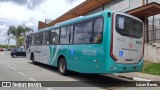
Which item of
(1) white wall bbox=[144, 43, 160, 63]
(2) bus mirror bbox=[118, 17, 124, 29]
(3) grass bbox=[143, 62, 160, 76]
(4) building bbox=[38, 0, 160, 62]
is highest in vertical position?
(4) building bbox=[38, 0, 160, 62]

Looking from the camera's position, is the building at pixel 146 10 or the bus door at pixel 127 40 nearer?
the bus door at pixel 127 40

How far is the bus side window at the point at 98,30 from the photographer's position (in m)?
10.1

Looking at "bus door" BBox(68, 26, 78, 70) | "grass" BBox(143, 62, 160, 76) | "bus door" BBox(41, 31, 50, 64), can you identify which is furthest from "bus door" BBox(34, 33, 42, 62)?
"grass" BBox(143, 62, 160, 76)

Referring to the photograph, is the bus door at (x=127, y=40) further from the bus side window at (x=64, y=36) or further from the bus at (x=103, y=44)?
the bus side window at (x=64, y=36)

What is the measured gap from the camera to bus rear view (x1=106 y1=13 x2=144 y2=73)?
9.82 m

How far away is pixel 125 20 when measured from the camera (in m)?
10.4

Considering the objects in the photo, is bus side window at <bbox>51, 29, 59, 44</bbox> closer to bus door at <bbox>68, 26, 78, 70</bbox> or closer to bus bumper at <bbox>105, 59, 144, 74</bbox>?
bus door at <bbox>68, 26, 78, 70</bbox>

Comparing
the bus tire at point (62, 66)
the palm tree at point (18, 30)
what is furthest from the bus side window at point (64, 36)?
the palm tree at point (18, 30)

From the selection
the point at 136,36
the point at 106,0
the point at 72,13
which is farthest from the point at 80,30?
the point at 72,13

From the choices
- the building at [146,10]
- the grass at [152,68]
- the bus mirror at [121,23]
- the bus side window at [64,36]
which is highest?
the building at [146,10]

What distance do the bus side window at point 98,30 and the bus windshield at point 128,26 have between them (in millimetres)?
722

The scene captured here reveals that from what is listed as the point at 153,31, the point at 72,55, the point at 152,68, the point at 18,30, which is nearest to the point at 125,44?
the point at 72,55

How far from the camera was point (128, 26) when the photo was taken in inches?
414

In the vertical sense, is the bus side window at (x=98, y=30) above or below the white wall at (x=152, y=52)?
above
